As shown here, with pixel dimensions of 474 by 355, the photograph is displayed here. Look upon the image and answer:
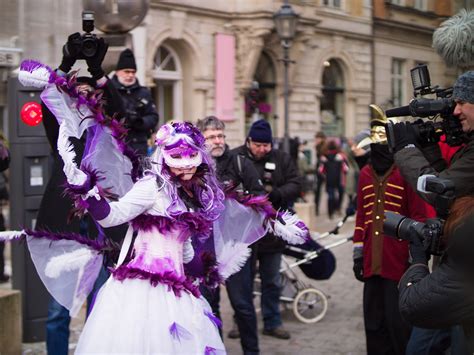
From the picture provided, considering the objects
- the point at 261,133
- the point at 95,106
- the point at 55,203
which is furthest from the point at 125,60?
the point at 95,106

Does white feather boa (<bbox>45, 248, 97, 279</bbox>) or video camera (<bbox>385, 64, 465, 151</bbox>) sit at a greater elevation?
video camera (<bbox>385, 64, 465, 151</bbox>)

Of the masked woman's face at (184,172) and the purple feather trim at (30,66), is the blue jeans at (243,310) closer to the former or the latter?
the masked woman's face at (184,172)

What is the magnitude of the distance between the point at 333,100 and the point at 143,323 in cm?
2379

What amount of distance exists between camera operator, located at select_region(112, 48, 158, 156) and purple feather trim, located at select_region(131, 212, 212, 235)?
2.37 metres

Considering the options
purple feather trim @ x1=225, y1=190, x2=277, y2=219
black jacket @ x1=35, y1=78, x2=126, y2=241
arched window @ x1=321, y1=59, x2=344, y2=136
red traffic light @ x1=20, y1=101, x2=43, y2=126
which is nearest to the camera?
purple feather trim @ x1=225, y1=190, x2=277, y2=219

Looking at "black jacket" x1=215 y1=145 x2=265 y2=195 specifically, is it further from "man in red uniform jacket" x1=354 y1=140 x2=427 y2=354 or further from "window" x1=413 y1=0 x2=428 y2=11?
"window" x1=413 y1=0 x2=428 y2=11

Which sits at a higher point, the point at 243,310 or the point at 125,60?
the point at 125,60

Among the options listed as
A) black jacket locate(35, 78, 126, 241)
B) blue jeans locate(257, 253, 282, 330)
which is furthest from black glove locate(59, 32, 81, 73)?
blue jeans locate(257, 253, 282, 330)

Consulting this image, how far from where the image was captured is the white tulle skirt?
13.2 feet

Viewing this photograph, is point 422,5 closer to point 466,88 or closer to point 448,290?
point 466,88

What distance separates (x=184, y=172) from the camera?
4.42 meters

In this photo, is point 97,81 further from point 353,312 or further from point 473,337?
point 353,312

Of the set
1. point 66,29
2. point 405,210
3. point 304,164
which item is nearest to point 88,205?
point 405,210

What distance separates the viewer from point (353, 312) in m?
8.16
